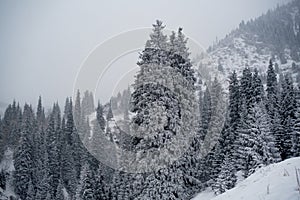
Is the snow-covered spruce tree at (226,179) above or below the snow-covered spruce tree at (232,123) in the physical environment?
below

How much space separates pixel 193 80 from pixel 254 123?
11589 mm

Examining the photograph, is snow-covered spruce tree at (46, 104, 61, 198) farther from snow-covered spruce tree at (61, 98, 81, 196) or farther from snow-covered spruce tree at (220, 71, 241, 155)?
snow-covered spruce tree at (220, 71, 241, 155)

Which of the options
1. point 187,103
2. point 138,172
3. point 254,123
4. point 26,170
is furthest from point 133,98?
point 26,170

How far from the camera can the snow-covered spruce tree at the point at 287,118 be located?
111 feet

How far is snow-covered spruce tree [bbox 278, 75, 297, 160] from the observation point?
3381cm

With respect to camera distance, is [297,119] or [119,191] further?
[119,191]

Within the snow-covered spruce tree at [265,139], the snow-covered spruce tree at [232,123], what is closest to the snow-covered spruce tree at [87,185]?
the snow-covered spruce tree at [232,123]

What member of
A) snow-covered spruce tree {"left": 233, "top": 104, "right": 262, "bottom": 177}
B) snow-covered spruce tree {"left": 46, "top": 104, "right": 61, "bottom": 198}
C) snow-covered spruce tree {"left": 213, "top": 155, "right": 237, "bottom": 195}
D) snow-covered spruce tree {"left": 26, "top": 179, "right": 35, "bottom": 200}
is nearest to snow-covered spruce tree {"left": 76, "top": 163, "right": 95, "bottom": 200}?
snow-covered spruce tree {"left": 213, "top": 155, "right": 237, "bottom": 195}

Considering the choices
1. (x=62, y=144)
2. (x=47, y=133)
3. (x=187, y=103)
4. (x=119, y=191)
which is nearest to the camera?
(x=187, y=103)

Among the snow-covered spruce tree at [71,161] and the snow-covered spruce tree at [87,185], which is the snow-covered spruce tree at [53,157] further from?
the snow-covered spruce tree at [87,185]

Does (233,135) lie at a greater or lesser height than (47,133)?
lesser

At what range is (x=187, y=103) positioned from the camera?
18.6m

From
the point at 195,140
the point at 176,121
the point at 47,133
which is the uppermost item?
the point at 47,133

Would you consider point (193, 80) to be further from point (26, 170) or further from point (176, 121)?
point (26, 170)
